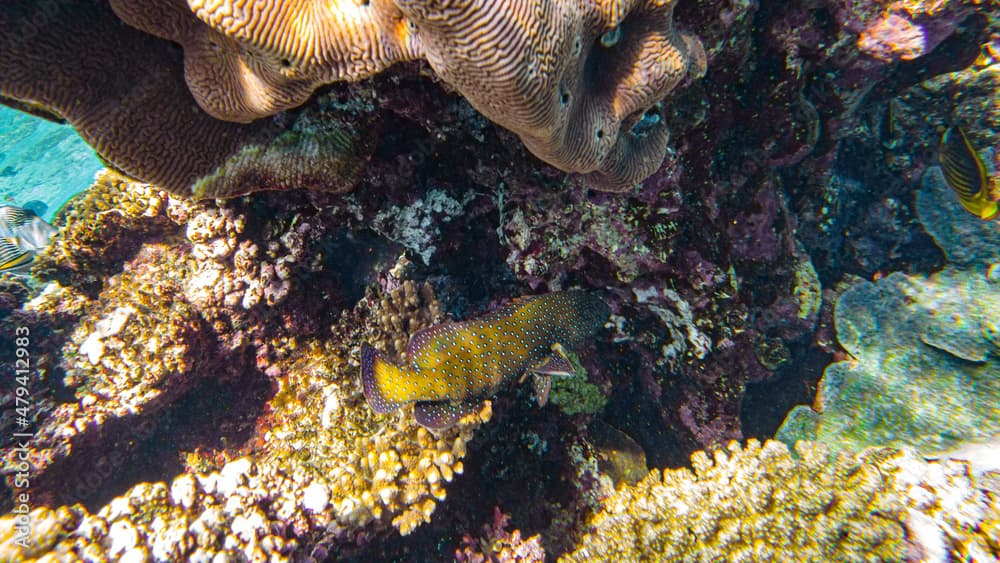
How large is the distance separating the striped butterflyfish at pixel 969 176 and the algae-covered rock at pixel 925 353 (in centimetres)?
133

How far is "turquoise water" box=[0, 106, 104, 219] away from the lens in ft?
92.0

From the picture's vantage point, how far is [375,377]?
136 inches

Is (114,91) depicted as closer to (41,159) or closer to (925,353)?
(925,353)

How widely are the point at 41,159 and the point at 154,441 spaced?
40.0 meters

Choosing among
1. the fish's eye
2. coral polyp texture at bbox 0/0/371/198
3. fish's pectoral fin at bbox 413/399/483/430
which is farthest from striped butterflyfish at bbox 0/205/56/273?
the fish's eye

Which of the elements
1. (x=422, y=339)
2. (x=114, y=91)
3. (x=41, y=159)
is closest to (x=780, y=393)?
(x=422, y=339)

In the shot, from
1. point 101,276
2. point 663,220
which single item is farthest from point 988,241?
point 101,276

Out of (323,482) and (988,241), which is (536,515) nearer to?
(323,482)

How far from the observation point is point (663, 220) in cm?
379

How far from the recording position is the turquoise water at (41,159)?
28.0 metres

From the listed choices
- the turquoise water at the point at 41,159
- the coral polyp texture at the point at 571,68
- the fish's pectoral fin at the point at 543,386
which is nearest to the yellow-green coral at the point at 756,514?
the fish's pectoral fin at the point at 543,386

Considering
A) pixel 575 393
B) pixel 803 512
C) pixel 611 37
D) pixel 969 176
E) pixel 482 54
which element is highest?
pixel 969 176

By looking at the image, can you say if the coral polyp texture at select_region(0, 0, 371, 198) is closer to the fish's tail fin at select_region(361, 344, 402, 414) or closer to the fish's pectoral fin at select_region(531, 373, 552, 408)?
the fish's tail fin at select_region(361, 344, 402, 414)

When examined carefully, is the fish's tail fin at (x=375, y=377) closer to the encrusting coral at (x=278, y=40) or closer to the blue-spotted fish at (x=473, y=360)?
the blue-spotted fish at (x=473, y=360)
